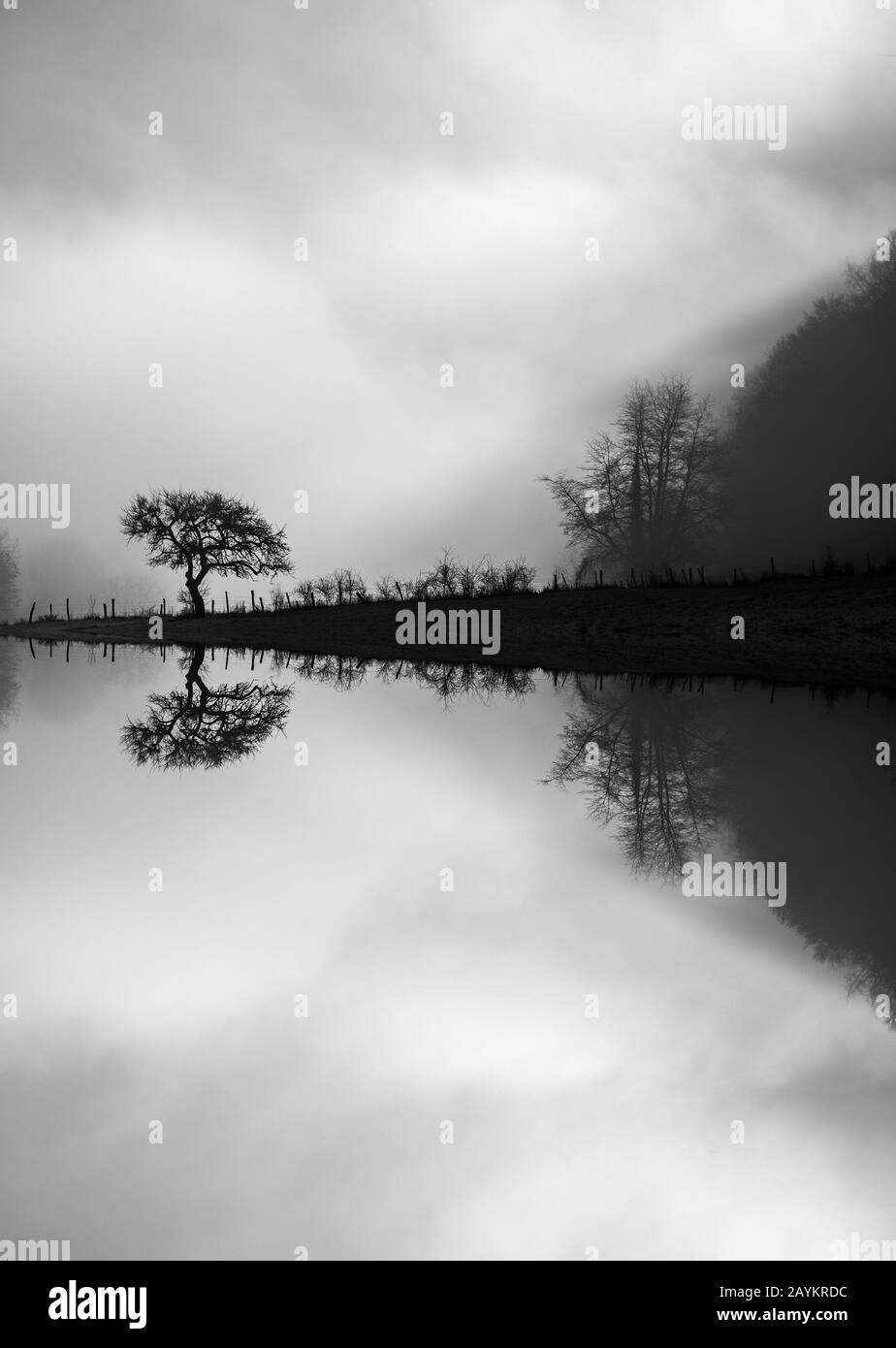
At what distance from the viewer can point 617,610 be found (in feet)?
105

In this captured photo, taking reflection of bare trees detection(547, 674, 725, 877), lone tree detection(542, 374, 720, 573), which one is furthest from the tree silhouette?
reflection of bare trees detection(547, 674, 725, 877)

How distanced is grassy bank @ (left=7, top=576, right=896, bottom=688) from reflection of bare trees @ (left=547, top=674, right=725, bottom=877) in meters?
4.85

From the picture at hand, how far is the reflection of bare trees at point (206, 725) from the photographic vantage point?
1026cm

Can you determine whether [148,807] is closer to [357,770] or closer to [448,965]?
[357,770]

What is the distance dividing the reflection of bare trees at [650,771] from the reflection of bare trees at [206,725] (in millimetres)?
4289

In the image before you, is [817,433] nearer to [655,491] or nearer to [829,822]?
[655,491]

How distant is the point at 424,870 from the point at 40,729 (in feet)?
28.6

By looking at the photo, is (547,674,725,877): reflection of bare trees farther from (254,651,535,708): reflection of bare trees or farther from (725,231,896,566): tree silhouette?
(725,231,896,566): tree silhouette

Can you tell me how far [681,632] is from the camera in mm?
28594

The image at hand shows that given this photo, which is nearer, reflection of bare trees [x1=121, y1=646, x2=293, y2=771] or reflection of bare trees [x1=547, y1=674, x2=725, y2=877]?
reflection of bare trees [x1=547, y1=674, x2=725, y2=877]

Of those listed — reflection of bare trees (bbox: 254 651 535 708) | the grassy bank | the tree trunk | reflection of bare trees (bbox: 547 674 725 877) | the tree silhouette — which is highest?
the tree silhouette

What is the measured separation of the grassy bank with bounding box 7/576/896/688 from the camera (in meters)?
19.5
